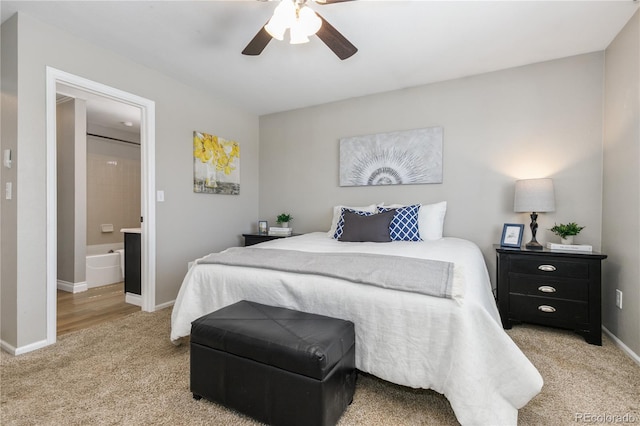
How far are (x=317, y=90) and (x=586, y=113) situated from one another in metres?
2.57

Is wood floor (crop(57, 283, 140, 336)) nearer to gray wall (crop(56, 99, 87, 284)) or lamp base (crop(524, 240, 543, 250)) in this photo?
gray wall (crop(56, 99, 87, 284))

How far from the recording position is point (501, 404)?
122cm

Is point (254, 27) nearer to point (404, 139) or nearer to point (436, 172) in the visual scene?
point (404, 139)

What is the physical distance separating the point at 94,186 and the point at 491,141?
5601 millimetres

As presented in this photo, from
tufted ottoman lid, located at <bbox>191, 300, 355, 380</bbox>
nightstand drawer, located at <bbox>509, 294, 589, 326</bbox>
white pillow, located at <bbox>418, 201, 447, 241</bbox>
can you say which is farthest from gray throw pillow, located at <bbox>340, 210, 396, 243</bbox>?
tufted ottoman lid, located at <bbox>191, 300, 355, 380</bbox>

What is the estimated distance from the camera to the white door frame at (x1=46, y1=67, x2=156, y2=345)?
2.18m

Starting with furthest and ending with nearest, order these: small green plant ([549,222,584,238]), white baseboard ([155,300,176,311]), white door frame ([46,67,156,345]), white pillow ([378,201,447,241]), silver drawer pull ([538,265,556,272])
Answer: white baseboard ([155,300,176,311]) < white pillow ([378,201,447,241]) < small green plant ([549,222,584,238]) < silver drawer pull ([538,265,556,272]) < white door frame ([46,67,156,345])

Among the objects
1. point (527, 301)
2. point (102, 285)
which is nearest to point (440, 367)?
point (527, 301)

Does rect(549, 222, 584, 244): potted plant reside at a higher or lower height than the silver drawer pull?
higher

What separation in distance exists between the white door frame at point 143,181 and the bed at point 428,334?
1.45m

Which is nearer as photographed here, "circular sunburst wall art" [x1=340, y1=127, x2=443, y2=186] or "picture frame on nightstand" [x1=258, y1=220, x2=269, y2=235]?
"circular sunburst wall art" [x1=340, y1=127, x2=443, y2=186]

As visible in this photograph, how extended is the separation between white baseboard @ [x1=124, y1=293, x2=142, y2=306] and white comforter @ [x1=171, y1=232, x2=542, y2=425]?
75.4 inches

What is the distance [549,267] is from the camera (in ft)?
7.78

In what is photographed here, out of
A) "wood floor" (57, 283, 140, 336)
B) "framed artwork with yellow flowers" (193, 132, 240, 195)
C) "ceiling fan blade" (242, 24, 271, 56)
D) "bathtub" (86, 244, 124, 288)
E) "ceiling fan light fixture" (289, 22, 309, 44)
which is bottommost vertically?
"wood floor" (57, 283, 140, 336)
